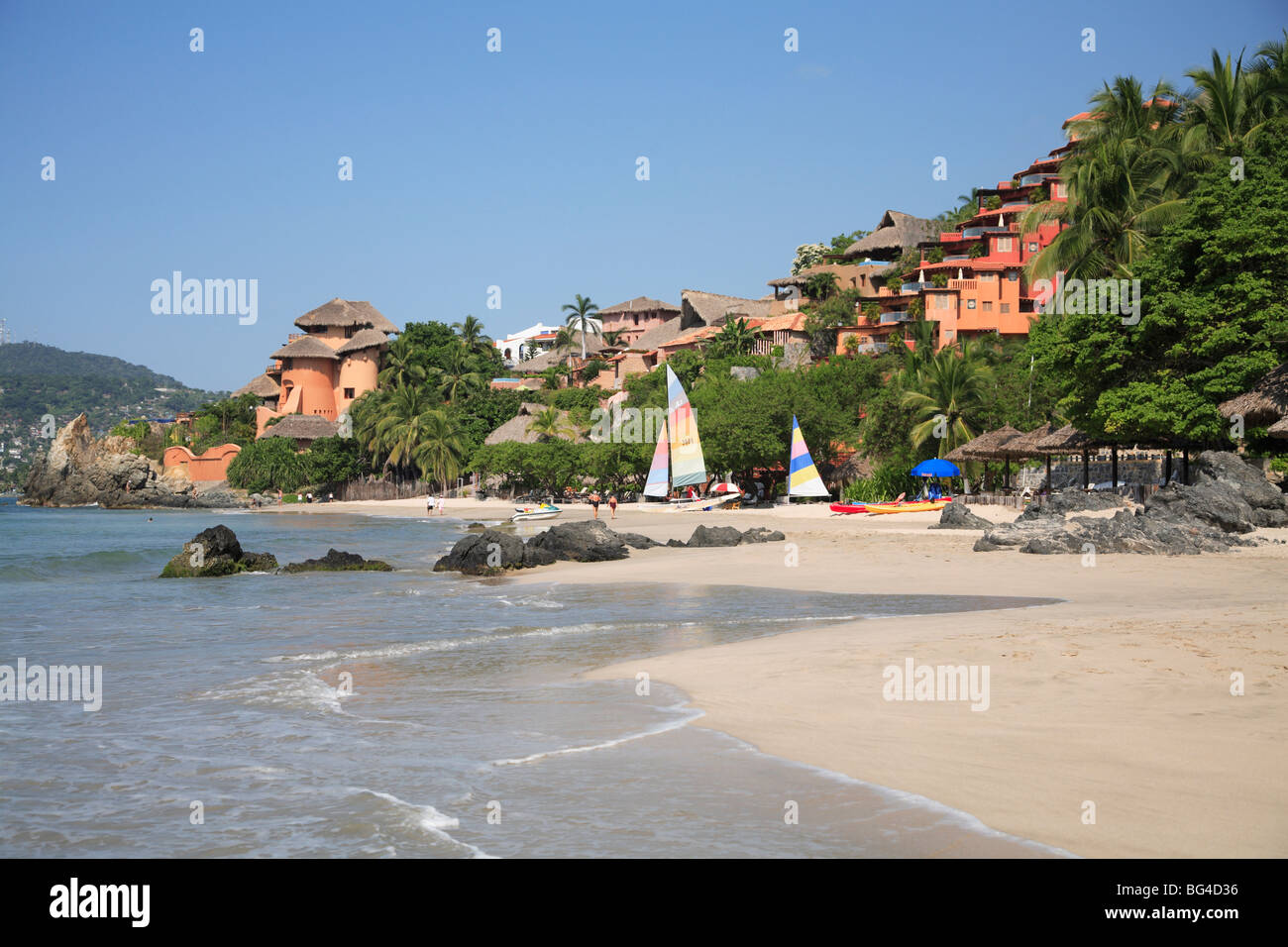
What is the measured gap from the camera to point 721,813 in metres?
6.52

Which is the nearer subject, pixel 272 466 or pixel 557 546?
pixel 557 546

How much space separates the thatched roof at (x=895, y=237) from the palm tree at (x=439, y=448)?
3383 centimetres

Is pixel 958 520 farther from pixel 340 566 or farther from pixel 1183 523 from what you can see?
pixel 340 566

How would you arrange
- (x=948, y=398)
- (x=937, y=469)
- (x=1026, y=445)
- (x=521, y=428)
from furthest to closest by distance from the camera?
(x=521, y=428)
(x=948, y=398)
(x=937, y=469)
(x=1026, y=445)

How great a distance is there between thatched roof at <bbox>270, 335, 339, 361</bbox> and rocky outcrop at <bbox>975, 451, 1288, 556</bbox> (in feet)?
252

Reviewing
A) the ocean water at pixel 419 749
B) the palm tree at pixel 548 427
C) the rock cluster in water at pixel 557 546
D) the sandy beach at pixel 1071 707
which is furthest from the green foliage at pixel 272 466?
the sandy beach at pixel 1071 707

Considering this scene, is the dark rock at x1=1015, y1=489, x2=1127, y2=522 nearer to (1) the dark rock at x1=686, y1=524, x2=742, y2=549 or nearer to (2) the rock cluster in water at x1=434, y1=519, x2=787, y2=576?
(2) the rock cluster in water at x1=434, y1=519, x2=787, y2=576

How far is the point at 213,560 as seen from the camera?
26828 mm

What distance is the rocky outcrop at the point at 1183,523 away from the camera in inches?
877

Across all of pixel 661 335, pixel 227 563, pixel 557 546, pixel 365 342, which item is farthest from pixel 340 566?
pixel 661 335

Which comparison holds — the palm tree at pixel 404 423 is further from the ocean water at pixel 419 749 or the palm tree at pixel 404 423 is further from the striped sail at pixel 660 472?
the ocean water at pixel 419 749

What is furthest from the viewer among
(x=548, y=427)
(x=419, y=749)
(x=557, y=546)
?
(x=548, y=427)

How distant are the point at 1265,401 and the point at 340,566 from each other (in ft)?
83.5
